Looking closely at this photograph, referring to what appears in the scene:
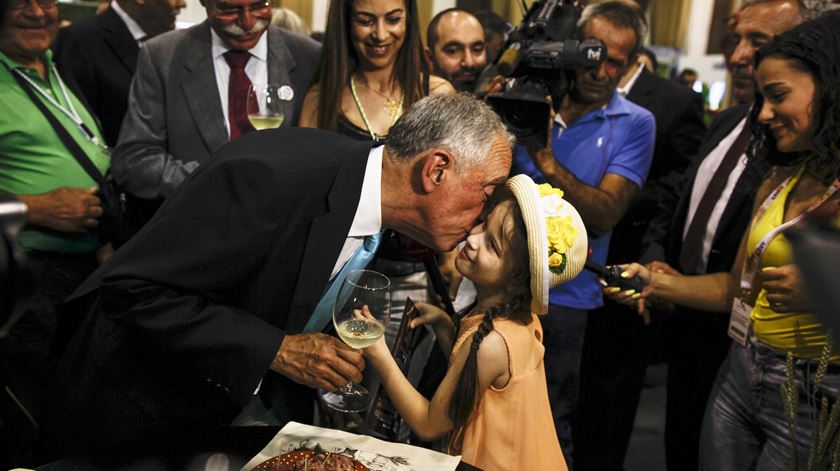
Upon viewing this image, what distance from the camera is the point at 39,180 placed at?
2.53 m

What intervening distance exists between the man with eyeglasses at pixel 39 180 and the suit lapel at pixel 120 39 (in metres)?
0.52

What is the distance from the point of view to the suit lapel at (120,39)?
3.16m

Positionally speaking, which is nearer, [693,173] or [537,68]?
[537,68]

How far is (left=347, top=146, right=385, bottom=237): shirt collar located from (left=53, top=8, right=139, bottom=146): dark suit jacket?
1755 mm

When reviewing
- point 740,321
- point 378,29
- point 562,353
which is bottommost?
point 562,353

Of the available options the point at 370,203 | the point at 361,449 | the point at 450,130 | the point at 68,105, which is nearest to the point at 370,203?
the point at 370,203

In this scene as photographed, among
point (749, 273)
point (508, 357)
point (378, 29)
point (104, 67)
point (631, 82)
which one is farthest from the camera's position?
point (631, 82)

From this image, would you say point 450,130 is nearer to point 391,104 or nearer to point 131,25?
point 391,104

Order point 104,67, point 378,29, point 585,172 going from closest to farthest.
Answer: point 378,29 < point 585,172 < point 104,67

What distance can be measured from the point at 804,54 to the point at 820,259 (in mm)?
1614

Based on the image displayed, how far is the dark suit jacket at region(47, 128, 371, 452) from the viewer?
1.49m

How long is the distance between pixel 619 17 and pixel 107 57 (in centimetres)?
201

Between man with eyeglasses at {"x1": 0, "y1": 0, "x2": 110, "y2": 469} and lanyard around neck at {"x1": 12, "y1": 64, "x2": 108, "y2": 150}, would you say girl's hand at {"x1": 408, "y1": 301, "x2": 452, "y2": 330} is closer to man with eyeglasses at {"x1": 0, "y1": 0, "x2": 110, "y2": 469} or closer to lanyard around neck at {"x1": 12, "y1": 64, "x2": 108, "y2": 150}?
man with eyeglasses at {"x1": 0, "y1": 0, "x2": 110, "y2": 469}

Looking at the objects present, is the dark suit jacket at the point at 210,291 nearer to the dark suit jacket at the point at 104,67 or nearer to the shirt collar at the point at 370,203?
the shirt collar at the point at 370,203
